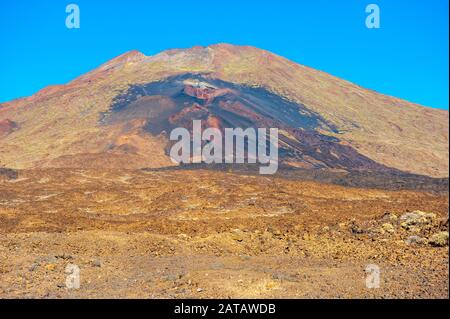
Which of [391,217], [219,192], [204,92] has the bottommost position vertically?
[391,217]

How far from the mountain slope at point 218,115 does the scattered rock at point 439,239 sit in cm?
6069

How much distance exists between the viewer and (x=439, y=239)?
18156mm

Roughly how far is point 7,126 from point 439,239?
106 m

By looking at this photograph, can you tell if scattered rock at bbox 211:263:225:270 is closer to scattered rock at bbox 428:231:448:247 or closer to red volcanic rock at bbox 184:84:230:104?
scattered rock at bbox 428:231:448:247

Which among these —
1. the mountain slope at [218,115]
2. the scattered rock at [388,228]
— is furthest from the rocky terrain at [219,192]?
the mountain slope at [218,115]

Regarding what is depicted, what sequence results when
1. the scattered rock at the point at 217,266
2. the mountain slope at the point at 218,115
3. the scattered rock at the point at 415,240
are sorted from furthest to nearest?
the mountain slope at the point at 218,115 < the scattered rock at the point at 415,240 < the scattered rock at the point at 217,266

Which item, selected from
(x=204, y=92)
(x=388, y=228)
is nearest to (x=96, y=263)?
(x=388, y=228)

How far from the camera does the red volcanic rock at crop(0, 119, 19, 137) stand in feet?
350

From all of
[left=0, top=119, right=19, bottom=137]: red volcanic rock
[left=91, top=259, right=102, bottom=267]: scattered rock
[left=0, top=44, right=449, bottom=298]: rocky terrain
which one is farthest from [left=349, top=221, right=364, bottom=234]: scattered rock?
[left=0, top=119, right=19, bottom=137]: red volcanic rock

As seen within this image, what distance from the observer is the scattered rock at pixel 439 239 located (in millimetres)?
17891

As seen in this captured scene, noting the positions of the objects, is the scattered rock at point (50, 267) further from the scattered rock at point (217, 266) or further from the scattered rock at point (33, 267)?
the scattered rock at point (217, 266)

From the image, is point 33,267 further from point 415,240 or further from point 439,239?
point 439,239

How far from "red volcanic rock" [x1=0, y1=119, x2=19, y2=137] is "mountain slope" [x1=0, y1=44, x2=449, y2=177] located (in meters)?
0.40
